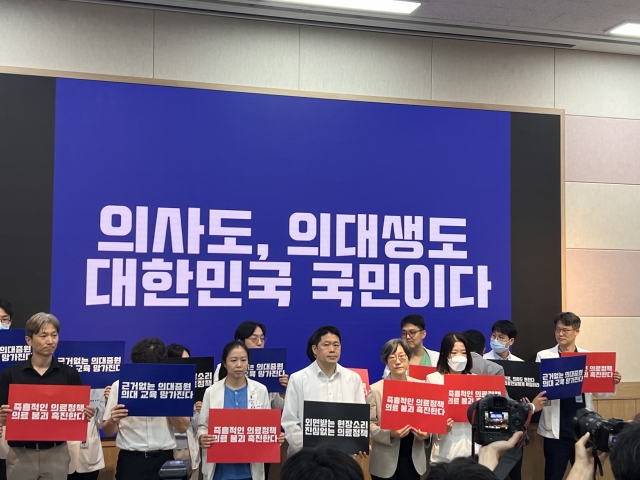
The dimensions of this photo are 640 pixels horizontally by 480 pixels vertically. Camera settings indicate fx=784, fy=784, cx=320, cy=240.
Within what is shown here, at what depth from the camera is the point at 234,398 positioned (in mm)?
4551

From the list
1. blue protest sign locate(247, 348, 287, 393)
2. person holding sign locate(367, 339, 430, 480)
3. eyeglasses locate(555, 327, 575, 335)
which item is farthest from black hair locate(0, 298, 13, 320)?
eyeglasses locate(555, 327, 575, 335)

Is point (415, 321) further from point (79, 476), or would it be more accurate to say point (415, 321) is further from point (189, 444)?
point (79, 476)

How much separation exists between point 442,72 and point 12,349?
4230 mm

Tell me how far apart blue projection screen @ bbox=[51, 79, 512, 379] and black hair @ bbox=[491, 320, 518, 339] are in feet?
1.30

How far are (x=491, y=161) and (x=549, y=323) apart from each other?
4.99 feet

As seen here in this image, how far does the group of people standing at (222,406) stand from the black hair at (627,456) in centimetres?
260

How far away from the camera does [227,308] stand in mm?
6188

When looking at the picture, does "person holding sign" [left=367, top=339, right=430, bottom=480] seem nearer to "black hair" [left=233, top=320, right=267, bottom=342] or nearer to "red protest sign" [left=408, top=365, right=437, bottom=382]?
"red protest sign" [left=408, top=365, right=437, bottom=382]

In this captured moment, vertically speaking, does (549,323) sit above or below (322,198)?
below

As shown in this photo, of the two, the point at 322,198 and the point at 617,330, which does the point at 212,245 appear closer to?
the point at 322,198

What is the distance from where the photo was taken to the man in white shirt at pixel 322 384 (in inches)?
182

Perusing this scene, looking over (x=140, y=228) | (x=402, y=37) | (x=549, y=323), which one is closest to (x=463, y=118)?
(x=402, y=37)

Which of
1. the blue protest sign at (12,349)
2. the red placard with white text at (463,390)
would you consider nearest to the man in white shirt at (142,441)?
the blue protest sign at (12,349)

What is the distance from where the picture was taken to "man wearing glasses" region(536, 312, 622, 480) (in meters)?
5.76
